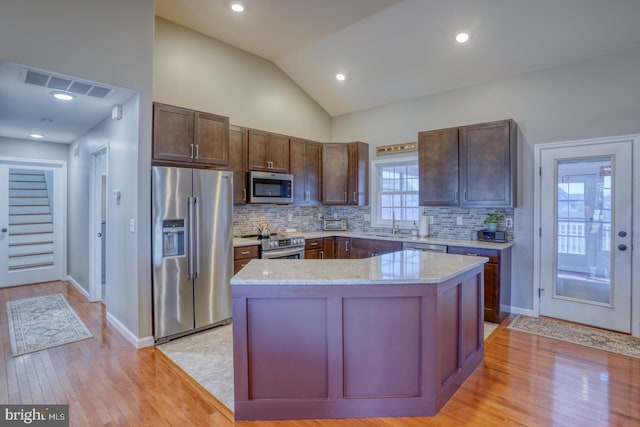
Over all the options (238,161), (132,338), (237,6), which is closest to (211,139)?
(238,161)

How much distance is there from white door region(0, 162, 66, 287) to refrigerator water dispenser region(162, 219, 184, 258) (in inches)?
159

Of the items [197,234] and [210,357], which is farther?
[197,234]

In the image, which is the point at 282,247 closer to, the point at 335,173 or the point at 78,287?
the point at 335,173

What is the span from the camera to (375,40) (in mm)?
4301

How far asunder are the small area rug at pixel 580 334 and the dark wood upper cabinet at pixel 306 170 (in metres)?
3.32

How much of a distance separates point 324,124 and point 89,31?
3931 mm

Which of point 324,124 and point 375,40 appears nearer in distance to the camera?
point 375,40

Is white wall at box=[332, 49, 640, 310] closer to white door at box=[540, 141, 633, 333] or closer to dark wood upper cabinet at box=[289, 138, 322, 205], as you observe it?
white door at box=[540, 141, 633, 333]

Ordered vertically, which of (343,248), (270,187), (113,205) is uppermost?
(270,187)

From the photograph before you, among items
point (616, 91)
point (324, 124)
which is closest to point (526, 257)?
point (616, 91)

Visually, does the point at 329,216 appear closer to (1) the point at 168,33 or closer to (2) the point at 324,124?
(2) the point at 324,124

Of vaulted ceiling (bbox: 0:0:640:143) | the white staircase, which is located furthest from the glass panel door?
the white staircase

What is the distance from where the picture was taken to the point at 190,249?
3521 millimetres

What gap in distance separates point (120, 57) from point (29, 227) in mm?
4903
